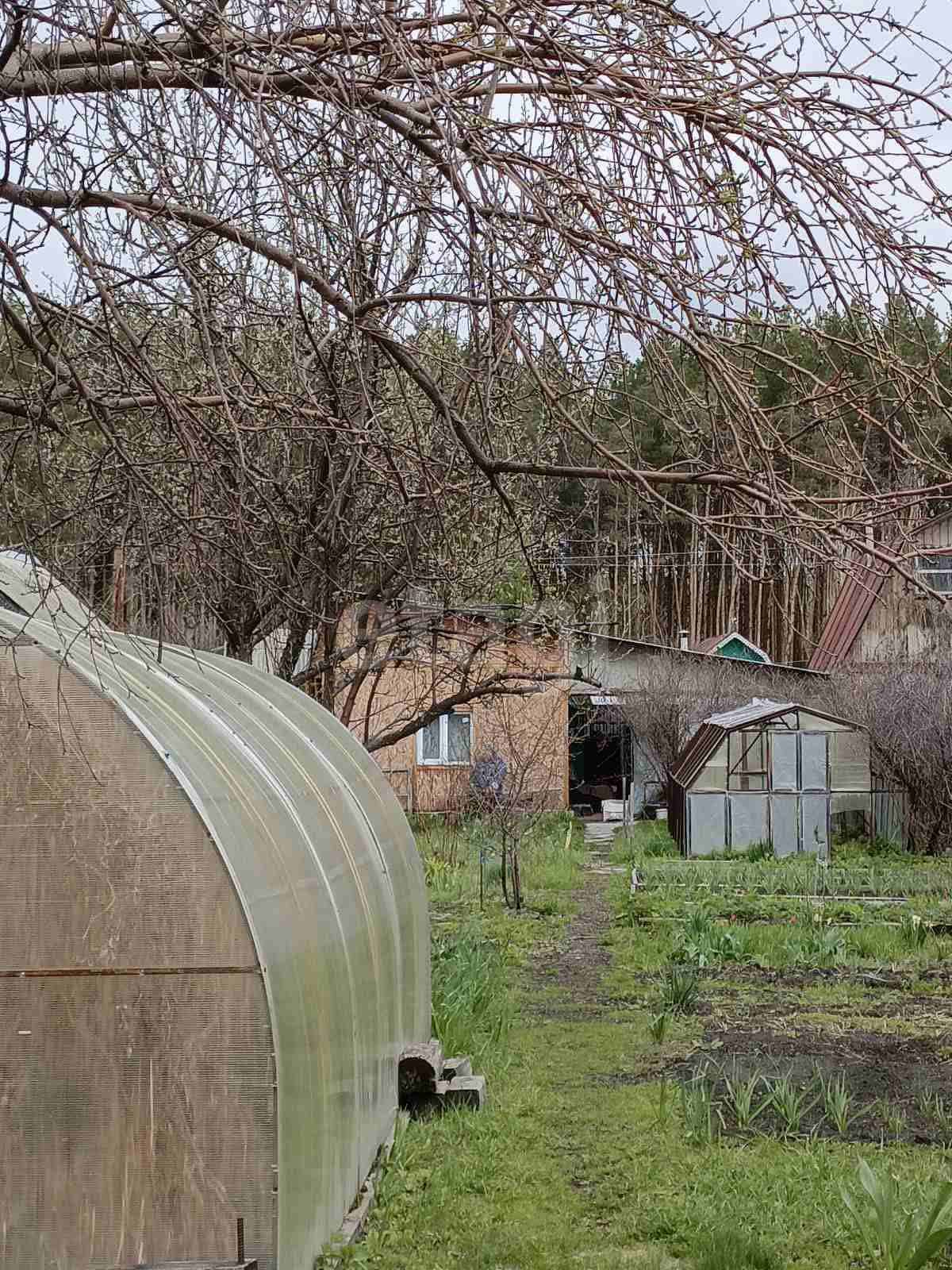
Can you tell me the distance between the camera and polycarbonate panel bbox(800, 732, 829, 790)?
74.5 feet

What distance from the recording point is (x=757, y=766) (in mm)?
22891

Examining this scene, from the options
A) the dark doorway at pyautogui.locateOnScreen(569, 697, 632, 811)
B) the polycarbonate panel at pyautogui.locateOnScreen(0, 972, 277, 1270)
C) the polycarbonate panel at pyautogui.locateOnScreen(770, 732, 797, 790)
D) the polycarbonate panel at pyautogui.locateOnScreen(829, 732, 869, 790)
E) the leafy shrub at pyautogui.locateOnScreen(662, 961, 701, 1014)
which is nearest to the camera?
the polycarbonate panel at pyautogui.locateOnScreen(0, 972, 277, 1270)

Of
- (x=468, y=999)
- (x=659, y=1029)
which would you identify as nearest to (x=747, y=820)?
(x=659, y=1029)

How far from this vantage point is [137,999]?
4543mm

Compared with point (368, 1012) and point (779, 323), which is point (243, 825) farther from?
point (779, 323)

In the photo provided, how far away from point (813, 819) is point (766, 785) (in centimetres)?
86

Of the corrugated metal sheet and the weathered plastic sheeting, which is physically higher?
the corrugated metal sheet

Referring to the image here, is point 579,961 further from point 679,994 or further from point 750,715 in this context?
point 750,715

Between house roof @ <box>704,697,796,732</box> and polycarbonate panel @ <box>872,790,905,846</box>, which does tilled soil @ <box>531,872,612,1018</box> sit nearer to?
house roof @ <box>704,697,796,732</box>

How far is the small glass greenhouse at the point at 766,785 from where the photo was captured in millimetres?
22578

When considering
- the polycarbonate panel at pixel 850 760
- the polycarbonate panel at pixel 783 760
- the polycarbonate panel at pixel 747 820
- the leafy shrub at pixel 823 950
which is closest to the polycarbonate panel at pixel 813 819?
the polycarbonate panel at pixel 783 760

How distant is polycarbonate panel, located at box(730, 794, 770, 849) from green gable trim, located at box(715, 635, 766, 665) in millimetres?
11701

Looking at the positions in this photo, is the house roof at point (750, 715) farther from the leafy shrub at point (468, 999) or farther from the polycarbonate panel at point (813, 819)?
the leafy shrub at point (468, 999)

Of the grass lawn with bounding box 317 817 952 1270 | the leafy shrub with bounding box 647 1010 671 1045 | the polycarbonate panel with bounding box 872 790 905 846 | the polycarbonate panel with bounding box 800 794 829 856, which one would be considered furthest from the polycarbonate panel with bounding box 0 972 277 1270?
the polycarbonate panel with bounding box 872 790 905 846
